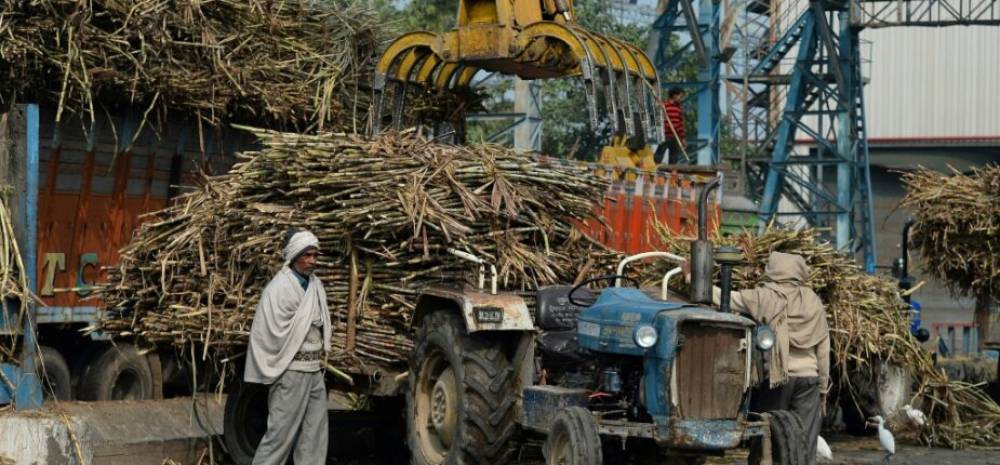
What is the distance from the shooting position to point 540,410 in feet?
34.8

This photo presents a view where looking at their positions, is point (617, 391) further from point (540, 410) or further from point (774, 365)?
point (774, 365)

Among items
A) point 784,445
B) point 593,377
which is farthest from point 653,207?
point 784,445

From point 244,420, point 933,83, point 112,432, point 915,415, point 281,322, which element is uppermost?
point 933,83

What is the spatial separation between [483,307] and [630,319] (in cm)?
121

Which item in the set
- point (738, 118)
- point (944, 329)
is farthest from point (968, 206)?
point (738, 118)

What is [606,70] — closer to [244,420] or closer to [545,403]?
[244,420]

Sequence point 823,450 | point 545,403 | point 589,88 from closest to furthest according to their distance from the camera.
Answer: point 545,403
point 823,450
point 589,88

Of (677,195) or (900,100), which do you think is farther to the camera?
(900,100)

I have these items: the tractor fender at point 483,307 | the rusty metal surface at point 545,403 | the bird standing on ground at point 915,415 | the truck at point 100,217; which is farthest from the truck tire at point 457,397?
the bird standing on ground at point 915,415

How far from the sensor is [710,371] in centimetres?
1012

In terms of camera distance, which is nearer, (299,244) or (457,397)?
(299,244)

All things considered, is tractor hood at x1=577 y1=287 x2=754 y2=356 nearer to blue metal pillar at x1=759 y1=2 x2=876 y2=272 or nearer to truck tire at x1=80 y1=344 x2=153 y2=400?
truck tire at x1=80 y1=344 x2=153 y2=400

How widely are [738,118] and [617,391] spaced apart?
4194cm

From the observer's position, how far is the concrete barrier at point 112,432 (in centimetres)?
1148
